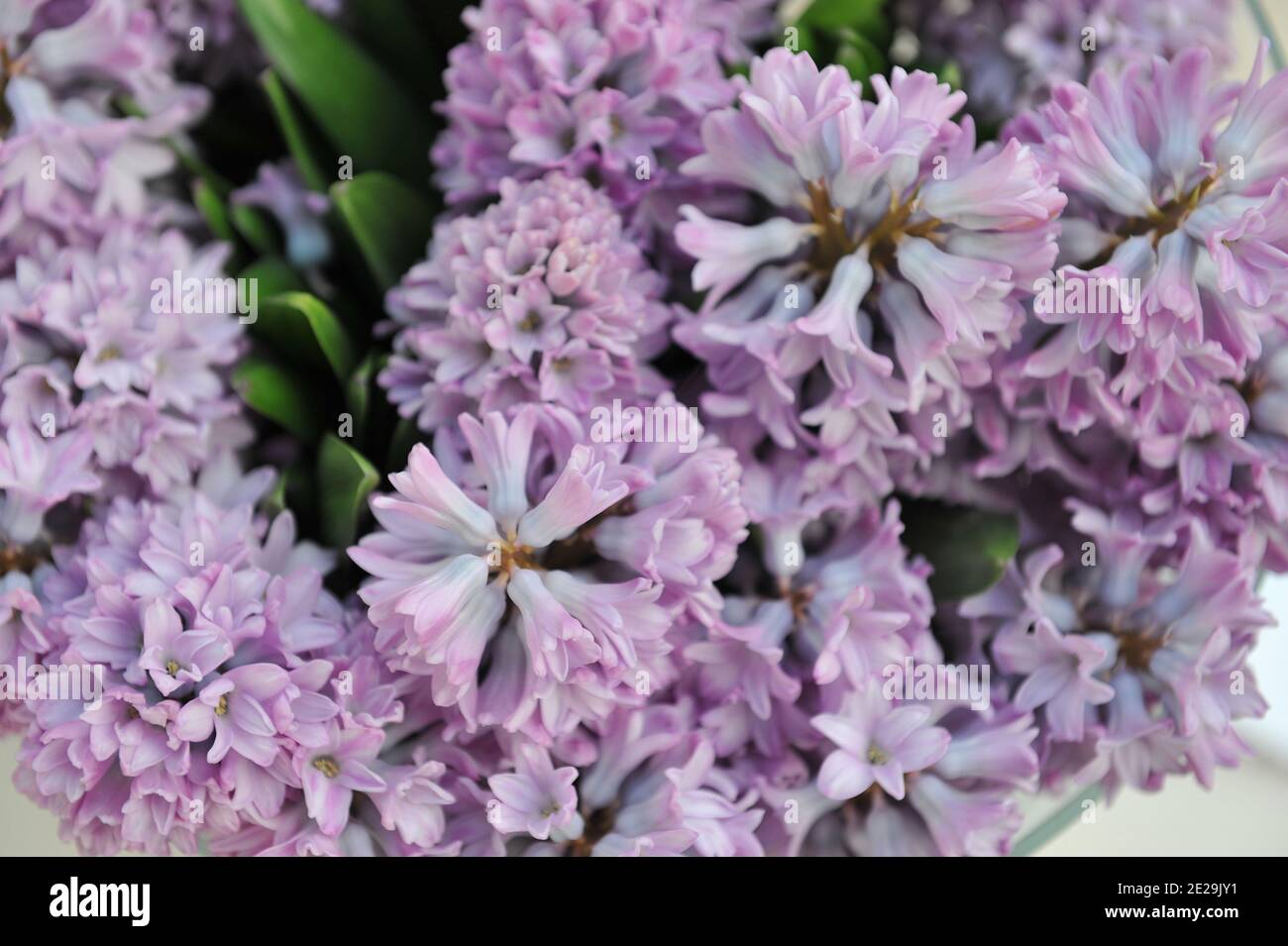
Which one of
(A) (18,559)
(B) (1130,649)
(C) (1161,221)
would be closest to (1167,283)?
(C) (1161,221)

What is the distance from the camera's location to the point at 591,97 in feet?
1.31

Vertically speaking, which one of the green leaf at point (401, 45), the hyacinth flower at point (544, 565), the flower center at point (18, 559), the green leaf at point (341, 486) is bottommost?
the hyacinth flower at point (544, 565)

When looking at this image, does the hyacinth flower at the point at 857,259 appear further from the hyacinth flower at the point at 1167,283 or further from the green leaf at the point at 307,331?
the green leaf at the point at 307,331

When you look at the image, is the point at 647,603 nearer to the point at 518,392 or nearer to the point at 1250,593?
the point at 518,392

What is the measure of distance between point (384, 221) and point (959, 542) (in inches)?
9.2

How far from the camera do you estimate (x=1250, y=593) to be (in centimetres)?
40

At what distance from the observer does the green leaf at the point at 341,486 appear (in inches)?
15.5

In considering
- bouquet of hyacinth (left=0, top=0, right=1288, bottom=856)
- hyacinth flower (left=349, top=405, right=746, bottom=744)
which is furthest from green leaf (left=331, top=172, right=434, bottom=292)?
hyacinth flower (left=349, top=405, right=746, bottom=744)

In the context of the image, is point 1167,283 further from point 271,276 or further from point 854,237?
point 271,276

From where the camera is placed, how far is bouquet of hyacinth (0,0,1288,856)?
351 millimetres

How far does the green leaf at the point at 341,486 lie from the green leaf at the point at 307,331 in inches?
1.2

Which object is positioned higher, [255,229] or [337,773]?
[255,229]

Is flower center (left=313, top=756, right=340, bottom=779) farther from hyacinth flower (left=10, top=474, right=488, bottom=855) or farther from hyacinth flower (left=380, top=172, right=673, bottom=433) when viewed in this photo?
hyacinth flower (left=380, top=172, right=673, bottom=433)

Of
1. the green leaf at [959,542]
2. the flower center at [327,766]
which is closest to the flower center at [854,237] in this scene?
the green leaf at [959,542]
